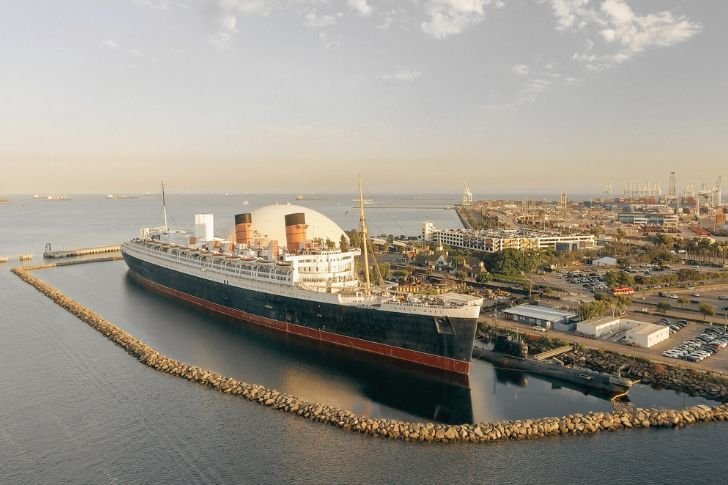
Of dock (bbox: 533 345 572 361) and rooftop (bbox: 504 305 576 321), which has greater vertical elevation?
rooftop (bbox: 504 305 576 321)

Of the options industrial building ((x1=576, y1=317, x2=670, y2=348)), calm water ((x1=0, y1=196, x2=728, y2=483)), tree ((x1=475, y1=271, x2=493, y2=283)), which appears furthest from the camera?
tree ((x1=475, y1=271, x2=493, y2=283))

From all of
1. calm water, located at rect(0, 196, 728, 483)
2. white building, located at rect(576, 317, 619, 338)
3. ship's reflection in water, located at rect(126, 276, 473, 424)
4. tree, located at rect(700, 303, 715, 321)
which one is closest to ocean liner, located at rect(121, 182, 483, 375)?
ship's reflection in water, located at rect(126, 276, 473, 424)

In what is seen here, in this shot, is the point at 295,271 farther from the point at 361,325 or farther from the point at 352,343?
the point at 361,325

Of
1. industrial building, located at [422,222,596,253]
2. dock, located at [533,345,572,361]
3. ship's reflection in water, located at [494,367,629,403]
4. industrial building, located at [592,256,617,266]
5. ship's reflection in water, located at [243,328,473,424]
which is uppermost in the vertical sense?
industrial building, located at [422,222,596,253]

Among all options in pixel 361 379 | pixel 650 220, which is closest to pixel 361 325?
pixel 361 379

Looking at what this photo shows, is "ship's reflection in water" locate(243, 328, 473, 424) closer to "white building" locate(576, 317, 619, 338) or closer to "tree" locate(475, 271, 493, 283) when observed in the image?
"white building" locate(576, 317, 619, 338)

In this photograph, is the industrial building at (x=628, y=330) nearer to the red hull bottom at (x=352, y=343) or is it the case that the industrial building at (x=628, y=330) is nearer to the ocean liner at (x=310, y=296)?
the ocean liner at (x=310, y=296)
